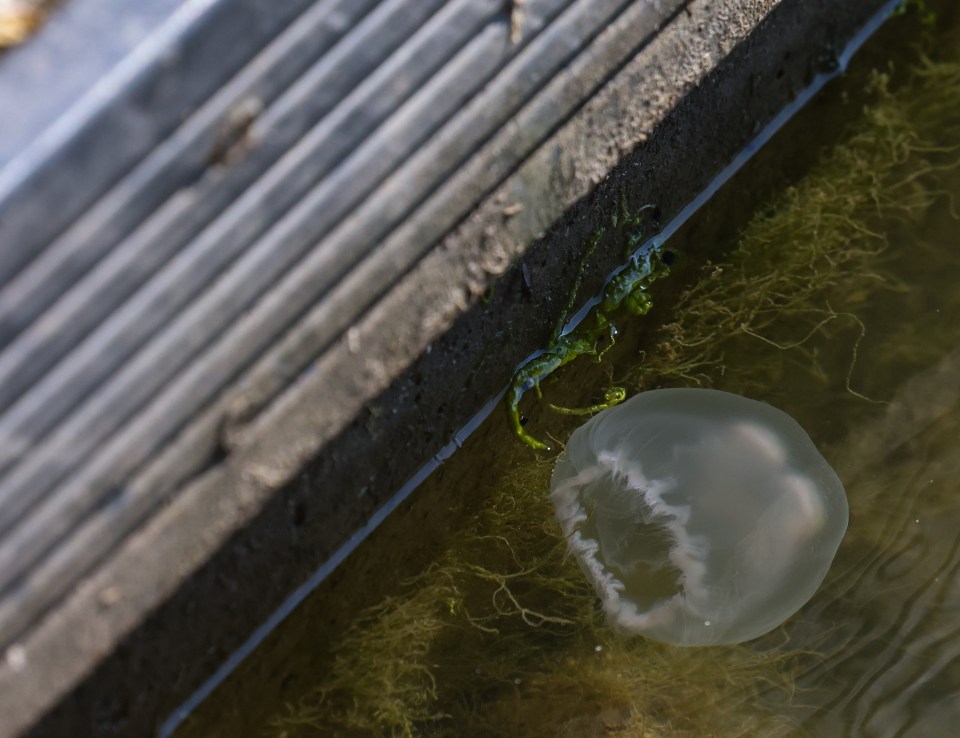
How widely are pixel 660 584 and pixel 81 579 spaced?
1.26m

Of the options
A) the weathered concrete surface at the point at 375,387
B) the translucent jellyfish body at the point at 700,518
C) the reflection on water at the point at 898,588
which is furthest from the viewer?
the reflection on water at the point at 898,588

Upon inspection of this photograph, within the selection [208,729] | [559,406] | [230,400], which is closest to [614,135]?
[559,406]

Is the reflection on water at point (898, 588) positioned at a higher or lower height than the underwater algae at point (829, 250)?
lower

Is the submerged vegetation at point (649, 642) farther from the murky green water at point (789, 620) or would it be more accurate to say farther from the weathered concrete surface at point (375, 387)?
the weathered concrete surface at point (375, 387)

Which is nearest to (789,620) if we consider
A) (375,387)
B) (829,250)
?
(829,250)

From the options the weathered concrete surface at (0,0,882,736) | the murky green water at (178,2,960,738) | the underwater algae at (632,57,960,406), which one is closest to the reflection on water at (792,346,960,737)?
the murky green water at (178,2,960,738)

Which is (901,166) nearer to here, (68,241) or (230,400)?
(230,400)

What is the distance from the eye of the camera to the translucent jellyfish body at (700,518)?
2.30 metres

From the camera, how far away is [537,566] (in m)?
2.45

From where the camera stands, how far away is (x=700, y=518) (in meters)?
2.31

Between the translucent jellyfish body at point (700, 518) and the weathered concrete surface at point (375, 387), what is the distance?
0.35 metres

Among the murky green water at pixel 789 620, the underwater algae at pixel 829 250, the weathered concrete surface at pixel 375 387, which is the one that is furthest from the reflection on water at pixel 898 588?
the weathered concrete surface at pixel 375 387

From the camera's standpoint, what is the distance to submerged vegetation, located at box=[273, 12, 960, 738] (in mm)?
2324

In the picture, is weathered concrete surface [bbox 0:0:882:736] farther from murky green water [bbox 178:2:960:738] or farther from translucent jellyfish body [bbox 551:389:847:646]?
translucent jellyfish body [bbox 551:389:847:646]
